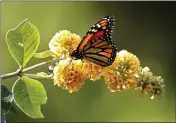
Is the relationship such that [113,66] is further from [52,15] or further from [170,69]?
[170,69]

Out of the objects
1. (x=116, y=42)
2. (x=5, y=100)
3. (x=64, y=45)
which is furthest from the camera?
(x=116, y=42)

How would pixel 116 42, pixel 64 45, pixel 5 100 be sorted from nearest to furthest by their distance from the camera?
1. pixel 5 100
2. pixel 64 45
3. pixel 116 42

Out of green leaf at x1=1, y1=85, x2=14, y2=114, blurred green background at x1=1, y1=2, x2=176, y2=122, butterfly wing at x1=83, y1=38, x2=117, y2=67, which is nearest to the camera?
green leaf at x1=1, y1=85, x2=14, y2=114

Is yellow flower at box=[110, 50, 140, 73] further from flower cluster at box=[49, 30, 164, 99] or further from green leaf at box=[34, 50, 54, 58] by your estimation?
green leaf at box=[34, 50, 54, 58]

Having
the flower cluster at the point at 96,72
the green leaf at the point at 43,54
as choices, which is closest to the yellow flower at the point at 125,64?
the flower cluster at the point at 96,72

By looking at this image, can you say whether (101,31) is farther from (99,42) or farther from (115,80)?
(115,80)

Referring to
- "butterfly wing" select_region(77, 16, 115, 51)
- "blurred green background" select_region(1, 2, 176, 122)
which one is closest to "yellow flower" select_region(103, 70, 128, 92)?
"butterfly wing" select_region(77, 16, 115, 51)

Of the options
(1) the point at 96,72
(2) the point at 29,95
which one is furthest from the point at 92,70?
(2) the point at 29,95

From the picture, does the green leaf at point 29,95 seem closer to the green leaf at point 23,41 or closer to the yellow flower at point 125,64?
the green leaf at point 23,41
